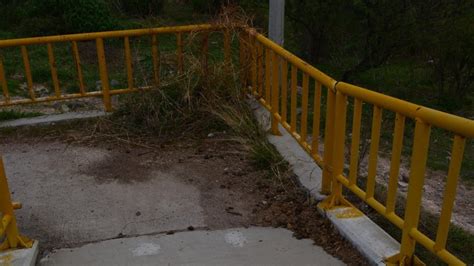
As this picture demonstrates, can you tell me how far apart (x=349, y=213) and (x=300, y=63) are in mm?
1112

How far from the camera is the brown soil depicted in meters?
3.55

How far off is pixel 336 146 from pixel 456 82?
5309mm

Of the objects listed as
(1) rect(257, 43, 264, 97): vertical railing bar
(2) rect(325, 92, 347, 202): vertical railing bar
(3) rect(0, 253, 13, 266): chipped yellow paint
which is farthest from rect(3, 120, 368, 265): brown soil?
(3) rect(0, 253, 13, 266): chipped yellow paint

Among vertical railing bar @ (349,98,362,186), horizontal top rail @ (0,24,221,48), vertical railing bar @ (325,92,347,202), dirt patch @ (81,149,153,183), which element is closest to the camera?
vertical railing bar @ (349,98,362,186)

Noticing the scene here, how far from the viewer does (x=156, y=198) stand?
394cm

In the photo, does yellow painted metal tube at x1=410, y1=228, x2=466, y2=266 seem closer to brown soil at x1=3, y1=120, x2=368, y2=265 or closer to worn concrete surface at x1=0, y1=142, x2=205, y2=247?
brown soil at x1=3, y1=120, x2=368, y2=265

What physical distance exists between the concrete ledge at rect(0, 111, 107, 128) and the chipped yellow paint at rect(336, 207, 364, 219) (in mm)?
3041

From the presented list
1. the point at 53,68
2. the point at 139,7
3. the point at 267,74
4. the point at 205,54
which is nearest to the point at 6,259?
the point at 267,74

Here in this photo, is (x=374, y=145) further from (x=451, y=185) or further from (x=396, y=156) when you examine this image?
(x=451, y=185)

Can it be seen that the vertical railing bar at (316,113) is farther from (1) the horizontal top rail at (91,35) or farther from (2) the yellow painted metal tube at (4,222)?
(2) the yellow painted metal tube at (4,222)

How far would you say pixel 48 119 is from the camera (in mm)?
5512

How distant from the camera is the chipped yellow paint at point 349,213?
3.41 meters

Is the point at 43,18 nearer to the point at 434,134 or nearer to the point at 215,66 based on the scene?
the point at 215,66

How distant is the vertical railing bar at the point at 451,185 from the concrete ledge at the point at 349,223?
19.6 inches
